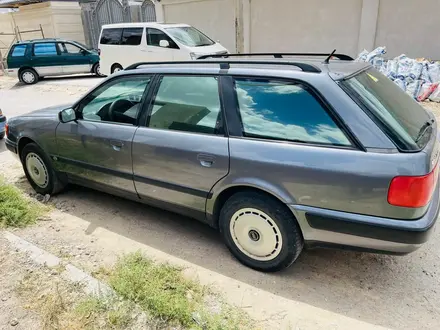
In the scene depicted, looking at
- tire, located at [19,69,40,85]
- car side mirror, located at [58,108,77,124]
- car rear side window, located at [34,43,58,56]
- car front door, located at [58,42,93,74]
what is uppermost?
car side mirror, located at [58,108,77,124]

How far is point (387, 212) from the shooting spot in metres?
2.32

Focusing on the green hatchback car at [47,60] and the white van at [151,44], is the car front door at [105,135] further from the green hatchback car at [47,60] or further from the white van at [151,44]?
the green hatchback car at [47,60]

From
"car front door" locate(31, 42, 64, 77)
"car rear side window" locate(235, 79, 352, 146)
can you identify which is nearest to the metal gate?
"car front door" locate(31, 42, 64, 77)

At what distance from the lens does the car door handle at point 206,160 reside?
2871mm

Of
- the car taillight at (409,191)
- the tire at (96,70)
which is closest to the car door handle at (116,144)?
the car taillight at (409,191)

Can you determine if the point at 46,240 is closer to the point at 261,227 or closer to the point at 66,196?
the point at 66,196

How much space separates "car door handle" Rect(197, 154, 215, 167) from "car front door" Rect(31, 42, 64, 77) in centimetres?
1390

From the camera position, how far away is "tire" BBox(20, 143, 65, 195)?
4234 mm

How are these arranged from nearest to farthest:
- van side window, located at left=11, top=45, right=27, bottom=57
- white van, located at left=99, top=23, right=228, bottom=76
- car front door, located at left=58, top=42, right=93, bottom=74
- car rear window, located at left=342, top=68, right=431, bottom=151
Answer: car rear window, located at left=342, top=68, right=431, bottom=151 < white van, located at left=99, top=23, right=228, bottom=76 < van side window, located at left=11, top=45, right=27, bottom=57 < car front door, located at left=58, top=42, right=93, bottom=74

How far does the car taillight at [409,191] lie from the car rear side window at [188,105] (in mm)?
1300

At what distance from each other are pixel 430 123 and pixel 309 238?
1.30 m

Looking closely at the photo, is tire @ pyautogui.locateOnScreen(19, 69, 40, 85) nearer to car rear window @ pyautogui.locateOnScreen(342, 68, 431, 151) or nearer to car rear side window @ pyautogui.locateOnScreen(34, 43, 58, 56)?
car rear side window @ pyautogui.locateOnScreen(34, 43, 58, 56)

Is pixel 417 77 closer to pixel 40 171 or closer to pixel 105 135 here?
pixel 105 135

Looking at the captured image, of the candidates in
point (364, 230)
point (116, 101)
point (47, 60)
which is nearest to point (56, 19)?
point (47, 60)
